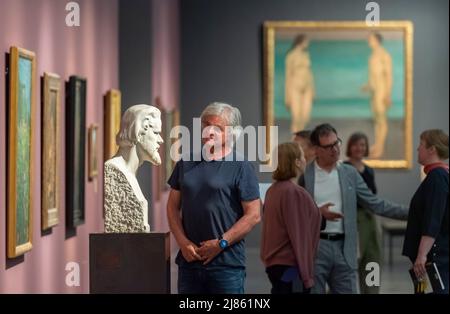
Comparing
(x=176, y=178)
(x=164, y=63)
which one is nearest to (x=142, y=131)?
(x=176, y=178)

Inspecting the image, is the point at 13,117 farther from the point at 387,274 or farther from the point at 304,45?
the point at 304,45

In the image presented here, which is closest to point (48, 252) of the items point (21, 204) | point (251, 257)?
point (21, 204)

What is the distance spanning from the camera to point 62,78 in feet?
37.4

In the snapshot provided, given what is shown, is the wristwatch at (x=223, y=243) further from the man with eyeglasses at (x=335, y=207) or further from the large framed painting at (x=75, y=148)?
the large framed painting at (x=75, y=148)

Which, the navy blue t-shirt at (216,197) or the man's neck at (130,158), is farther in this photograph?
the man's neck at (130,158)

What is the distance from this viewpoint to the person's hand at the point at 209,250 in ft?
22.4

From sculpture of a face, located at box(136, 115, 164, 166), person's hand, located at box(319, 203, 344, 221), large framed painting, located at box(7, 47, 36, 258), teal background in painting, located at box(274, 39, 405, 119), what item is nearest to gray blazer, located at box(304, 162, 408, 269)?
person's hand, located at box(319, 203, 344, 221)

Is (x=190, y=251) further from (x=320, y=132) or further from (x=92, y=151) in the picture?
(x=92, y=151)

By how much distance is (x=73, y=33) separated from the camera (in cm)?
1195

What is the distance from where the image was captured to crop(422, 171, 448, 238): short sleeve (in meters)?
8.57

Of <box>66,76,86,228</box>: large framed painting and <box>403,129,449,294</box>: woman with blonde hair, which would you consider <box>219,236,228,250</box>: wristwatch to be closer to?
<box>403,129,449,294</box>: woman with blonde hair

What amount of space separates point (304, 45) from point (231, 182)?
15.8 meters

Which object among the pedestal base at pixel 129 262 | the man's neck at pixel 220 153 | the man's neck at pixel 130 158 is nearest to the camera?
the man's neck at pixel 220 153

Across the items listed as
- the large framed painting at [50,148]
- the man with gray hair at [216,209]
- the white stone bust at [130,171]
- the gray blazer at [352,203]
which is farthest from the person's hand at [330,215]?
the large framed painting at [50,148]
